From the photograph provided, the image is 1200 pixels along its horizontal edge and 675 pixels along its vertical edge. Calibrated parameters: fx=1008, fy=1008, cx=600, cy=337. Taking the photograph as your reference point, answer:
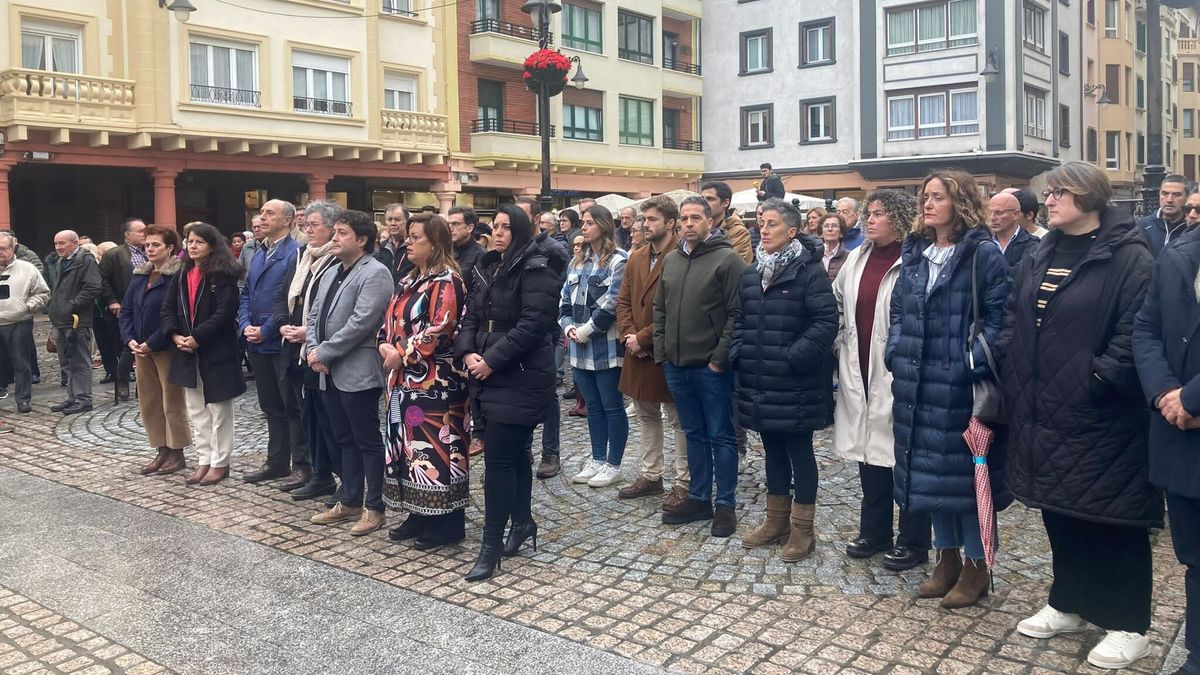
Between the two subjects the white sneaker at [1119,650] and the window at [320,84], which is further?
the window at [320,84]

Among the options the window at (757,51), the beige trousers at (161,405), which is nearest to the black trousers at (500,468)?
the beige trousers at (161,405)

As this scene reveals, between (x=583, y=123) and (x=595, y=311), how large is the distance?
26.6m

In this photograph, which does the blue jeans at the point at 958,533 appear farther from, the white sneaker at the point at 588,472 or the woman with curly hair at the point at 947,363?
the white sneaker at the point at 588,472

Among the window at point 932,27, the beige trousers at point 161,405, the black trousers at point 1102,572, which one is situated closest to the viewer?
the black trousers at point 1102,572

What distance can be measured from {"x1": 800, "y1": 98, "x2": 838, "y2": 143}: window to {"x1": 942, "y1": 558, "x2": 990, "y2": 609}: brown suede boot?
33529 millimetres

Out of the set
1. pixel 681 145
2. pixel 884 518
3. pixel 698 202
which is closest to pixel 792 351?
pixel 884 518

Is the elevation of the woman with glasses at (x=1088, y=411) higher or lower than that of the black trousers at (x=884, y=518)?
higher

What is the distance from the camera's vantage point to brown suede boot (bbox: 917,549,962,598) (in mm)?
5355

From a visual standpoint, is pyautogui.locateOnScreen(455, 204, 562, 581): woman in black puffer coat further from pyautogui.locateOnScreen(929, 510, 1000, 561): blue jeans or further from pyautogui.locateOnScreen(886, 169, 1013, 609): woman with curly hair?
pyautogui.locateOnScreen(929, 510, 1000, 561): blue jeans

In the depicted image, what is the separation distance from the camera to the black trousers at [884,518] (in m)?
5.88

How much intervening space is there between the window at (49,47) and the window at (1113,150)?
4007 centimetres

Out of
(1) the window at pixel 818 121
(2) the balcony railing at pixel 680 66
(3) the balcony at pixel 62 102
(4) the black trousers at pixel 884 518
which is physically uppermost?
(2) the balcony railing at pixel 680 66

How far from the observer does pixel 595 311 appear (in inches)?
312

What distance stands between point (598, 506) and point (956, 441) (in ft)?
9.83
